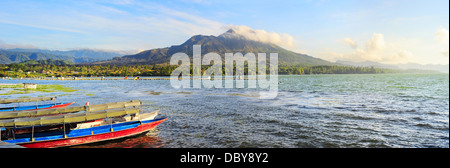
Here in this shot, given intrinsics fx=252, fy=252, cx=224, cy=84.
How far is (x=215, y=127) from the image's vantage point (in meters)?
28.9

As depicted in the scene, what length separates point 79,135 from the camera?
845 inches

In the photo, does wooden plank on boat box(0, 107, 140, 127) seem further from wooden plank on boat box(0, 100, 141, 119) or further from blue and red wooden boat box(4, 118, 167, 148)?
wooden plank on boat box(0, 100, 141, 119)

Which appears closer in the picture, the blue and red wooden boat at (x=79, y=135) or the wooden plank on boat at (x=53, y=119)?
the wooden plank on boat at (x=53, y=119)

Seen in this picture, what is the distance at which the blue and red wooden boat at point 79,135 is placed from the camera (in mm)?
20016

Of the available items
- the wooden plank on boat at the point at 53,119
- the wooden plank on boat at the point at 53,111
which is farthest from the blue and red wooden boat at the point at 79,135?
the wooden plank on boat at the point at 53,111

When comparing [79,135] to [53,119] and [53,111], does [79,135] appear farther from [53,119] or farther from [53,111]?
[53,111]

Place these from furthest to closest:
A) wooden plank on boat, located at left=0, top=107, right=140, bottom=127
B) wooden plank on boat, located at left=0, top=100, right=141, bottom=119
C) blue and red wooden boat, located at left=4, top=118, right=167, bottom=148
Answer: wooden plank on boat, located at left=0, top=100, right=141, bottom=119, blue and red wooden boat, located at left=4, top=118, right=167, bottom=148, wooden plank on boat, located at left=0, top=107, right=140, bottom=127

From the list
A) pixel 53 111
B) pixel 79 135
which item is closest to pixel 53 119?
pixel 79 135

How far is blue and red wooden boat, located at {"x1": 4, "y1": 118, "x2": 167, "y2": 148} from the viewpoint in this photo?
20.0 m

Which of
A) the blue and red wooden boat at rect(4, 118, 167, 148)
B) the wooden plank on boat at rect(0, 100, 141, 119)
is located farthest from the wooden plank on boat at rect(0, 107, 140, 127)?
the wooden plank on boat at rect(0, 100, 141, 119)

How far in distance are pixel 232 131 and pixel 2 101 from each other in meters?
34.7

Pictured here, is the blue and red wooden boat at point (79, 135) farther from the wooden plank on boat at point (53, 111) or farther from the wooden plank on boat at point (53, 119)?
the wooden plank on boat at point (53, 111)
